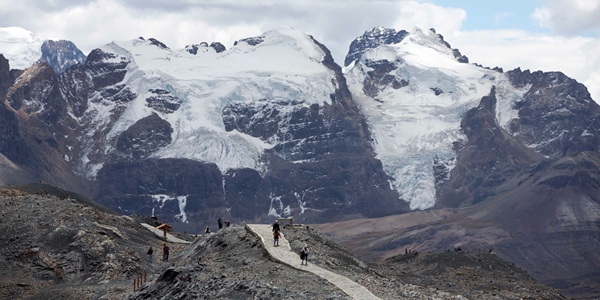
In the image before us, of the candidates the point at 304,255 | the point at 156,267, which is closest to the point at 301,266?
the point at 304,255

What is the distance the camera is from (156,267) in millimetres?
95188

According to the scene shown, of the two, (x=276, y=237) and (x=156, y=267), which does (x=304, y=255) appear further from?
(x=156, y=267)

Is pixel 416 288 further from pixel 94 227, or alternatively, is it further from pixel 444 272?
pixel 444 272

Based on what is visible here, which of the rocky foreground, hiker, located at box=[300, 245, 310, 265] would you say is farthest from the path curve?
the rocky foreground

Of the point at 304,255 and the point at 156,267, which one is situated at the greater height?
the point at 156,267

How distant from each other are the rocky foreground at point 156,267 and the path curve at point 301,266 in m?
0.73

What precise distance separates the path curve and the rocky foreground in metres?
0.73

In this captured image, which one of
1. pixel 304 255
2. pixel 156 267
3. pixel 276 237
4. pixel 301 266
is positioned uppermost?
pixel 276 237

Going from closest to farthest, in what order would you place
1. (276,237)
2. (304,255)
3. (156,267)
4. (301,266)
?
(301,266)
(304,255)
(276,237)
(156,267)

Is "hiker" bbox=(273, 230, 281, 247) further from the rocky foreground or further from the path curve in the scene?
the rocky foreground

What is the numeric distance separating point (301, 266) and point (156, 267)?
919 inches

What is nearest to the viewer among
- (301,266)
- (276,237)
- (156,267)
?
(301,266)

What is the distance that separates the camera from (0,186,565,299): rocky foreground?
7012 centimetres

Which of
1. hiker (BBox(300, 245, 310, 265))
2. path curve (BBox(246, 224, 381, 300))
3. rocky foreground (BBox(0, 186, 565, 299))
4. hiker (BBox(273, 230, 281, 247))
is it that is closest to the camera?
path curve (BBox(246, 224, 381, 300))
